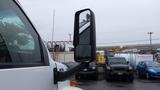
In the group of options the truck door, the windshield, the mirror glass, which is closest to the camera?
the truck door

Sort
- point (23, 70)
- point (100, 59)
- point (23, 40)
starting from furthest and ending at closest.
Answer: point (100, 59) < point (23, 40) < point (23, 70)

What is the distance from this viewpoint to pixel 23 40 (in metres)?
2.50

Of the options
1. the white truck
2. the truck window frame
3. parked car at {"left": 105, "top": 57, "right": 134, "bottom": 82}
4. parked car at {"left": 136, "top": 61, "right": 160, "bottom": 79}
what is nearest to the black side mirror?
the white truck

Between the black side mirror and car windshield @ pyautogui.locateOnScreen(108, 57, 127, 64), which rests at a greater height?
the black side mirror

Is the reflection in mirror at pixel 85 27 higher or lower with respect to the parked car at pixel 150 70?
higher

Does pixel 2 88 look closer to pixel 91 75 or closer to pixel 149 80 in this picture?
pixel 91 75

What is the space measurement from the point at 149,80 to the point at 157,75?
82cm

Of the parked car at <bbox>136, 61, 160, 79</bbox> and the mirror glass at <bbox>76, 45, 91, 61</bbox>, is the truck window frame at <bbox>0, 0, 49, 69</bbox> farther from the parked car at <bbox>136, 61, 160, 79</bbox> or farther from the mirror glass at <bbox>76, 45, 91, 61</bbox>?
the parked car at <bbox>136, 61, 160, 79</bbox>

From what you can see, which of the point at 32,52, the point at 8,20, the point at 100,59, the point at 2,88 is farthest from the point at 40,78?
the point at 100,59

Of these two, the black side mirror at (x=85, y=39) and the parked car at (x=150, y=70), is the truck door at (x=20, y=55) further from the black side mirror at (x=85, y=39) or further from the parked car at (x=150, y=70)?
the parked car at (x=150, y=70)

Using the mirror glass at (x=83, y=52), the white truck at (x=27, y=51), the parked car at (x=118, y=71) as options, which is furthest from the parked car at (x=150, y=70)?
the mirror glass at (x=83, y=52)

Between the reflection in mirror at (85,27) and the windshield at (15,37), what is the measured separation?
33 centimetres

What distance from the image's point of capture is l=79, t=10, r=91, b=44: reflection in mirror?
271 cm

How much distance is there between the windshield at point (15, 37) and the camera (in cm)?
222
